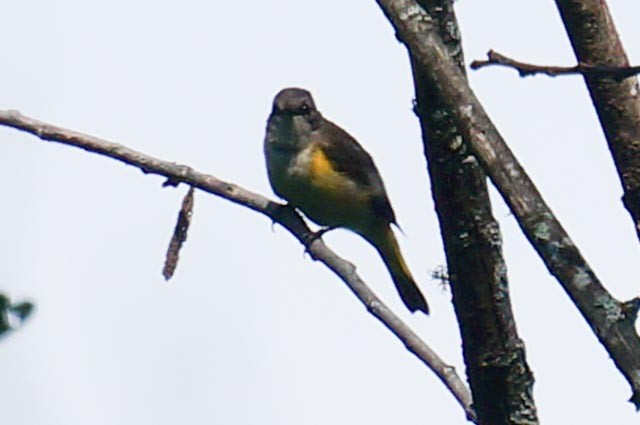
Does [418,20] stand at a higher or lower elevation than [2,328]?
lower

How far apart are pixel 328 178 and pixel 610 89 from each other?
15.0 feet

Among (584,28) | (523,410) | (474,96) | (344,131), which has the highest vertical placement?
(344,131)

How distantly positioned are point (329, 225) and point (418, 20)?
16.4ft

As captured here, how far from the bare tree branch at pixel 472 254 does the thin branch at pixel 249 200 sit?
254mm

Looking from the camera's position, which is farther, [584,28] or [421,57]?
[584,28]

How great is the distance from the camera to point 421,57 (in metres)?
2.65

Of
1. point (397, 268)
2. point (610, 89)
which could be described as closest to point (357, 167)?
point (397, 268)

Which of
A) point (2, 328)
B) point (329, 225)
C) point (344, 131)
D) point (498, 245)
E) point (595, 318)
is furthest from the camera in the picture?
point (344, 131)

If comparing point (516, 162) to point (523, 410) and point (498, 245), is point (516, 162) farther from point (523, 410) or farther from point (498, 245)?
point (523, 410)

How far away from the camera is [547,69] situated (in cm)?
259

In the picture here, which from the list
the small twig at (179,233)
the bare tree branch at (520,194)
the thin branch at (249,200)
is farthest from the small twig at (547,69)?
the small twig at (179,233)

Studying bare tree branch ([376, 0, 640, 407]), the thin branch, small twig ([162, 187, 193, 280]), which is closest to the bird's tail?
the thin branch

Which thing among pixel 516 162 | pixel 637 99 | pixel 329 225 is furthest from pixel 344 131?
pixel 516 162

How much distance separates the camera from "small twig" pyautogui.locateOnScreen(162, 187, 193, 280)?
13.7 ft
